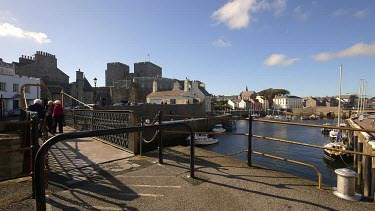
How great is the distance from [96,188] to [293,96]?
5817 inches

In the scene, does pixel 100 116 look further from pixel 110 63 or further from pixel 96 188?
pixel 110 63

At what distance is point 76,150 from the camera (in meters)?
6.77

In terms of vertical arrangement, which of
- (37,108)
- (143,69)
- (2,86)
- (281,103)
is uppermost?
(143,69)

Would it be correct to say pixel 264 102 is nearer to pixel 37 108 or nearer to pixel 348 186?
pixel 37 108

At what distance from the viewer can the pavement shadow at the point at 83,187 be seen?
3.32 m

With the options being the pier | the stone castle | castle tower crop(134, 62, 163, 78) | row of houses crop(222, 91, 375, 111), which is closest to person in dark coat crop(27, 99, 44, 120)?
the pier

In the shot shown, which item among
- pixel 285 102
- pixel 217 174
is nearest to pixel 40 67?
pixel 217 174

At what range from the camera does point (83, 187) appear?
156 inches

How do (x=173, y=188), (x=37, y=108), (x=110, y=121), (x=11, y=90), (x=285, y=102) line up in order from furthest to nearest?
(x=285, y=102) → (x=11, y=90) → (x=37, y=108) → (x=110, y=121) → (x=173, y=188)

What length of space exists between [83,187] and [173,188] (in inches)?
65.3

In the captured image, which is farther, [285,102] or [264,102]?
[264,102]

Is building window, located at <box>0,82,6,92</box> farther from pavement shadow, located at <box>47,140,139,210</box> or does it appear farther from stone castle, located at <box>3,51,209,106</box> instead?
pavement shadow, located at <box>47,140,139,210</box>

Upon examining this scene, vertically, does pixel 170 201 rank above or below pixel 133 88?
below

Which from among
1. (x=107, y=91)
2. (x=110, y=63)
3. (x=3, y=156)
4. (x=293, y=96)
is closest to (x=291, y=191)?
(x=3, y=156)
